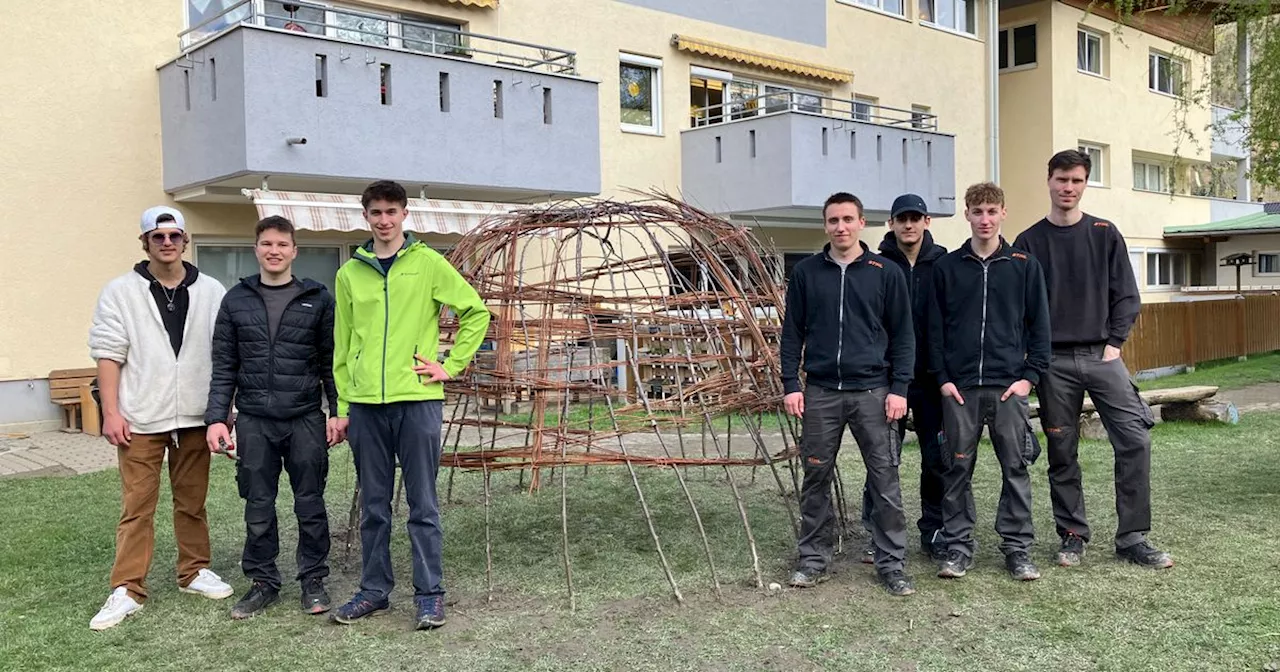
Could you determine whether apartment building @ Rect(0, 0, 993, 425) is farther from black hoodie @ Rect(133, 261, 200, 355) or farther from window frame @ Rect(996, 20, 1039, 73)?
window frame @ Rect(996, 20, 1039, 73)

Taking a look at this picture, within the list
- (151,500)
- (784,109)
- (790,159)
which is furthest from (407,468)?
(784,109)

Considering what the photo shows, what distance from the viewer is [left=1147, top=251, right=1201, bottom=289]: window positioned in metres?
27.7

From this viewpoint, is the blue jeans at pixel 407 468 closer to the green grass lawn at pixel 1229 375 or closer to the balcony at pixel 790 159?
the balcony at pixel 790 159

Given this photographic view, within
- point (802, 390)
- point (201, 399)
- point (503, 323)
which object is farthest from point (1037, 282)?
point (201, 399)

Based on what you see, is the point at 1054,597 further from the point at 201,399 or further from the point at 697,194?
the point at 697,194

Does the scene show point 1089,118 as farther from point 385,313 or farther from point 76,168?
point 385,313

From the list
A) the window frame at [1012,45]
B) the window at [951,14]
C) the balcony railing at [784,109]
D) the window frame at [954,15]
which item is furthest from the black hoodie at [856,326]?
the window frame at [1012,45]

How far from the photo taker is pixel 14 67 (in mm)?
10773

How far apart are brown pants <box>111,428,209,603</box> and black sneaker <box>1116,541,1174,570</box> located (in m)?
4.95

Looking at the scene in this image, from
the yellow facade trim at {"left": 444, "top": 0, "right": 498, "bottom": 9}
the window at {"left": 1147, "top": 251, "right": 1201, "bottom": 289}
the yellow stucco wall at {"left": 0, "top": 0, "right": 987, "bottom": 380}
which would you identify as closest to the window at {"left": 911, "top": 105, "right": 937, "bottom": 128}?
the yellow facade trim at {"left": 444, "top": 0, "right": 498, "bottom": 9}

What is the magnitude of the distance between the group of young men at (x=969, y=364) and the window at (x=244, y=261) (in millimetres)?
7969

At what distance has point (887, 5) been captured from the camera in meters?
20.6

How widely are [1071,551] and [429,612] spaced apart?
3.46 metres

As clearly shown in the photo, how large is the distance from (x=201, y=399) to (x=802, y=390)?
3.12 m
